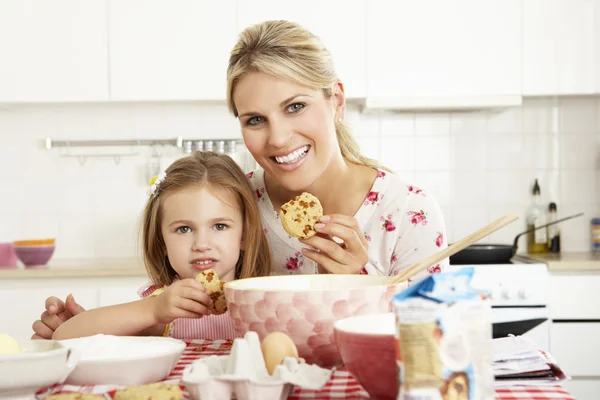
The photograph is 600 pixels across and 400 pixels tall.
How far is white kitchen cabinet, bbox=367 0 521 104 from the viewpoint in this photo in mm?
3201

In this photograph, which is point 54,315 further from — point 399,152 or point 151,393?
point 399,152

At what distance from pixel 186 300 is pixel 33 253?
7.42ft

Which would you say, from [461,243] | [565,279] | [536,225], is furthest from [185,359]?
[536,225]

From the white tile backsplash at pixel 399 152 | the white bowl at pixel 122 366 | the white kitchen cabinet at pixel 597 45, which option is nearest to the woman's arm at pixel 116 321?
the white bowl at pixel 122 366

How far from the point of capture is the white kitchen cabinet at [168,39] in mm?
3217

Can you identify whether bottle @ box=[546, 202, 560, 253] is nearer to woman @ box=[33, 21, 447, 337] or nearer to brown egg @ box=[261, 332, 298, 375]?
woman @ box=[33, 21, 447, 337]

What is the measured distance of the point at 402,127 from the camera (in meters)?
3.60

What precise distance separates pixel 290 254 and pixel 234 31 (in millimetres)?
1644

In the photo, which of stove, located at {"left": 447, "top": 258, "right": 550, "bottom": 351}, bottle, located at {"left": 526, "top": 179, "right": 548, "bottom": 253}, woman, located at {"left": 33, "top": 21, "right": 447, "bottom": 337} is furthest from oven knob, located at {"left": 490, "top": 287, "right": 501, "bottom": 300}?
woman, located at {"left": 33, "top": 21, "right": 447, "bottom": 337}

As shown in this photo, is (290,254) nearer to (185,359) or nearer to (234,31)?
(185,359)

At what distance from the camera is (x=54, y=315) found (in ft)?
4.53

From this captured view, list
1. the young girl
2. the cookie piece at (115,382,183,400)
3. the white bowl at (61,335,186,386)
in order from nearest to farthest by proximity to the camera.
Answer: the cookie piece at (115,382,183,400) < the white bowl at (61,335,186,386) < the young girl

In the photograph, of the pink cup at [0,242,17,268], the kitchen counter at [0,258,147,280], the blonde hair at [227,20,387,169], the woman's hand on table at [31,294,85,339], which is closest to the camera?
the woman's hand on table at [31,294,85,339]

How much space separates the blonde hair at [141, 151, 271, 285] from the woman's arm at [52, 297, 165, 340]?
435 millimetres
